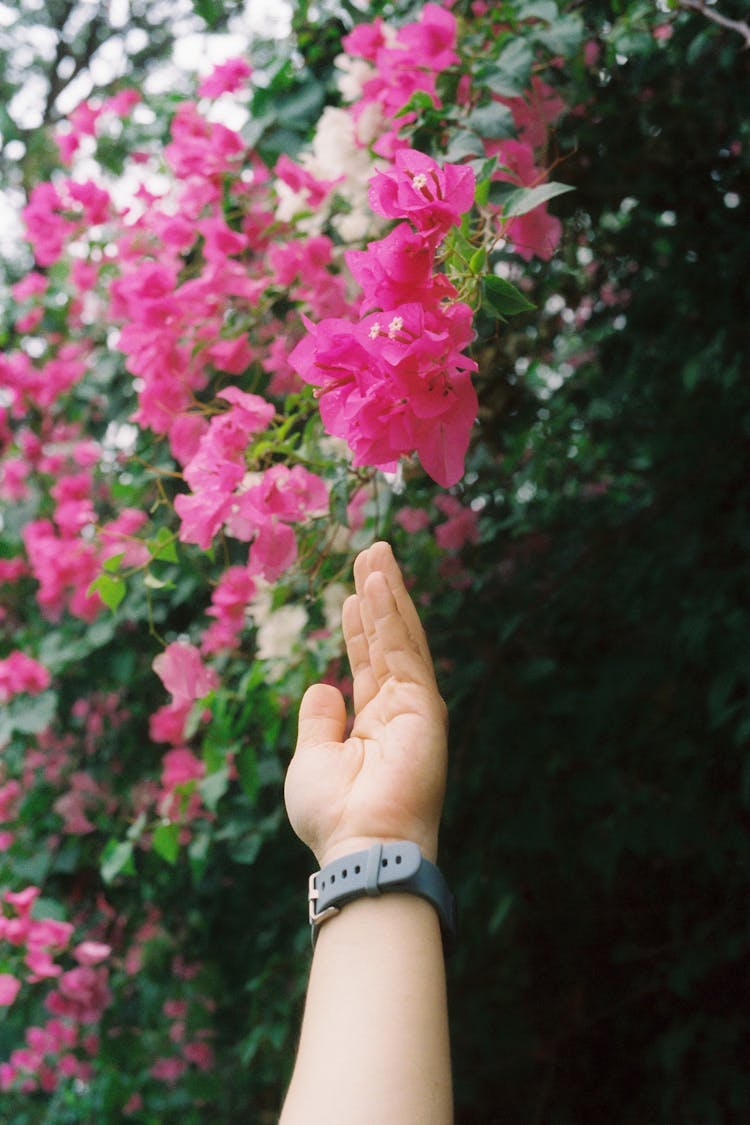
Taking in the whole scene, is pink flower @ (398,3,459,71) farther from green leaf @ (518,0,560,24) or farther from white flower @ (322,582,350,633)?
white flower @ (322,582,350,633)

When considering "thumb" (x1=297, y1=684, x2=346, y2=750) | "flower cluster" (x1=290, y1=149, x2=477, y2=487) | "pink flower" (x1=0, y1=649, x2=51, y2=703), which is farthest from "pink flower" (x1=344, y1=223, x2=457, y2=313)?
"pink flower" (x1=0, y1=649, x2=51, y2=703)

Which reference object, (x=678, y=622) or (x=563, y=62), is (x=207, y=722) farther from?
(x=563, y=62)

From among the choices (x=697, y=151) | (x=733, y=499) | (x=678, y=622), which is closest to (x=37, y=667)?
(x=678, y=622)

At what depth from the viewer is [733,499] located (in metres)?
1.67

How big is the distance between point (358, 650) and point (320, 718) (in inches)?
2.9

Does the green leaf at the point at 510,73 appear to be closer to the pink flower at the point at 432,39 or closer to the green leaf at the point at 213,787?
the pink flower at the point at 432,39

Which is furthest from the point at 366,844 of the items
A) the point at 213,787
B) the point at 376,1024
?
the point at 213,787

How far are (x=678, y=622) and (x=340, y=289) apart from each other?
80 cm

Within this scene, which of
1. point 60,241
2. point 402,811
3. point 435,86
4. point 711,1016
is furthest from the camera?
point 60,241

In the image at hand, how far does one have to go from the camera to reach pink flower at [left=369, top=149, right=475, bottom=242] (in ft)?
2.38

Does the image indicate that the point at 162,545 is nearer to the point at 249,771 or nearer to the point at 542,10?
the point at 249,771

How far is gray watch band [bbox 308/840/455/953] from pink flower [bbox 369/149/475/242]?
452 millimetres

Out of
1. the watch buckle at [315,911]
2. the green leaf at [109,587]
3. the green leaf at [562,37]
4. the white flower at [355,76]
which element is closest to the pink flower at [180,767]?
the green leaf at [109,587]

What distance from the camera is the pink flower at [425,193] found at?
2.38 ft
